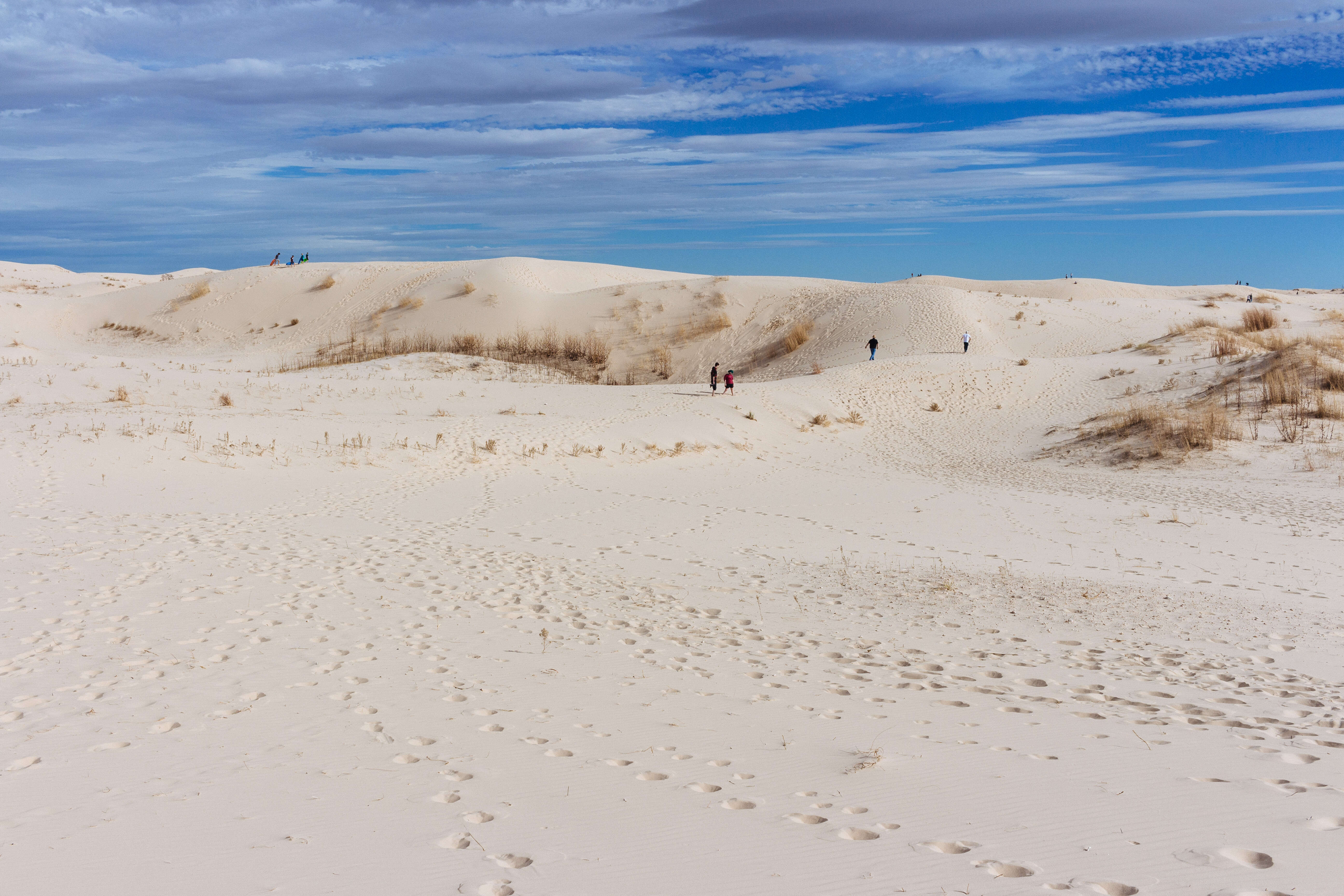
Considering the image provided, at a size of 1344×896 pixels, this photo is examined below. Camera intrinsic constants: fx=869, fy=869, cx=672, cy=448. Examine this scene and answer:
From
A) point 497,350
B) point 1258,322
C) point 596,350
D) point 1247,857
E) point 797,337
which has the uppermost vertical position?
point 1258,322

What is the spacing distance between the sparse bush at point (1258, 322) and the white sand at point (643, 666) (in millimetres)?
16458

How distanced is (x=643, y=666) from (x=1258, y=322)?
34430 mm

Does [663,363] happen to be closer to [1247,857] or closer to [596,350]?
[596,350]

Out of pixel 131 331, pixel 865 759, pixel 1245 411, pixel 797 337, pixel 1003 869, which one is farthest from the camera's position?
pixel 131 331

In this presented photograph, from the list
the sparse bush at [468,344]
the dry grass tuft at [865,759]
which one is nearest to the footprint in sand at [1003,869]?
the dry grass tuft at [865,759]

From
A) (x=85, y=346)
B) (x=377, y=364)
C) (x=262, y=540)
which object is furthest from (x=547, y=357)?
(x=262, y=540)

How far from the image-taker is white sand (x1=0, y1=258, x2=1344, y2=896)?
11.1 feet

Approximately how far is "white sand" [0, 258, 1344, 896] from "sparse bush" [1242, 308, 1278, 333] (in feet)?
54.0

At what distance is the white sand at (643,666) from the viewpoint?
3.38 metres

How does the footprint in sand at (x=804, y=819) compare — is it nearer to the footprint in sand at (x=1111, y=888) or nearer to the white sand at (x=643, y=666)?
the white sand at (x=643, y=666)

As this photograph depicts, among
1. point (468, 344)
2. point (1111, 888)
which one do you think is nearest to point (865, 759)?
point (1111, 888)

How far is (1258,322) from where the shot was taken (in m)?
32.1

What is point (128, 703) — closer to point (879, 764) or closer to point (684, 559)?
point (879, 764)

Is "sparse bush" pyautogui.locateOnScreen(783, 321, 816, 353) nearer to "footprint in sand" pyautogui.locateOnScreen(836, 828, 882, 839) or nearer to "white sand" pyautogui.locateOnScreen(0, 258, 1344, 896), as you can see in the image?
"white sand" pyautogui.locateOnScreen(0, 258, 1344, 896)
